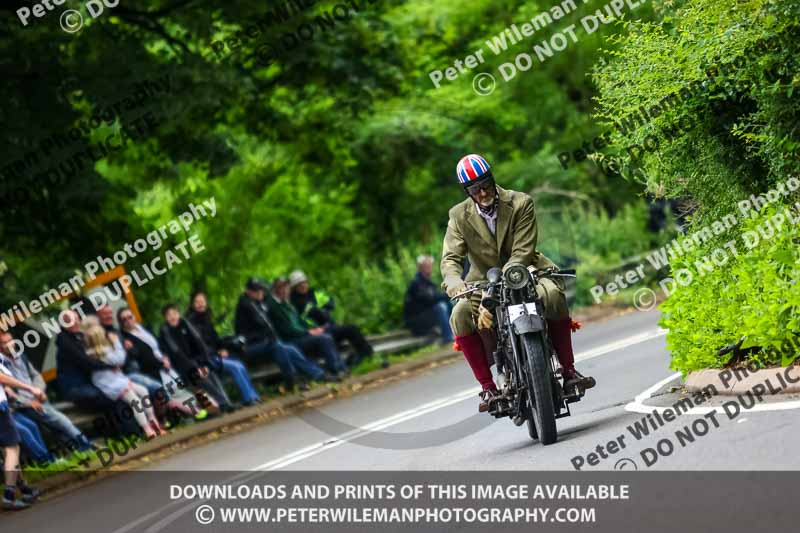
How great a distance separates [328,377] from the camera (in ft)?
68.8

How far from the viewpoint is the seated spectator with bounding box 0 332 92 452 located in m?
15.3

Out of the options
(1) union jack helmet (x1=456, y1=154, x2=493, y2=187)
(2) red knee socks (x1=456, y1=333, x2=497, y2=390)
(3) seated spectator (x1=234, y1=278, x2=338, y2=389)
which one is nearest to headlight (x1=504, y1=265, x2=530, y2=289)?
(1) union jack helmet (x1=456, y1=154, x2=493, y2=187)

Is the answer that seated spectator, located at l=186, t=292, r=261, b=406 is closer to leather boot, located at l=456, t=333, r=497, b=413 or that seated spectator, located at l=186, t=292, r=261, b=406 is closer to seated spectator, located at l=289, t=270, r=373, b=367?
seated spectator, located at l=289, t=270, r=373, b=367

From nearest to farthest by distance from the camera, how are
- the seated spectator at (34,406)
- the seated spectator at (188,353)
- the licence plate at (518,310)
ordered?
the licence plate at (518,310)
the seated spectator at (34,406)
the seated spectator at (188,353)

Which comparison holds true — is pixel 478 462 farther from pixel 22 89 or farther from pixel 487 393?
pixel 22 89

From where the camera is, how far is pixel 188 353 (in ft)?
61.2

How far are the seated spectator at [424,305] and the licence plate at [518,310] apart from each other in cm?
1445

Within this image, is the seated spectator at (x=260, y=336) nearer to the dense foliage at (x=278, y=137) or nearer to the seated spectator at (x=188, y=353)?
the seated spectator at (x=188, y=353)

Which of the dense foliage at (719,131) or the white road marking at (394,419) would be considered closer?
the dense foliage at (719,131)

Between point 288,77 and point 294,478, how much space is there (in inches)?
501

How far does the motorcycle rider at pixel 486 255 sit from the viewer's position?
34.5 ft

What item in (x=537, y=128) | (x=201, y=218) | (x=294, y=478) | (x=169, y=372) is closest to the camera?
(x=294, y=478)

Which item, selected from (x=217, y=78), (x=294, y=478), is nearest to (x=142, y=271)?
(x=217, y=78)

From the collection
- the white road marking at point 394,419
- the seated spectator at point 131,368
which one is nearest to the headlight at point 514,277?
the white road marking at point 394,419
